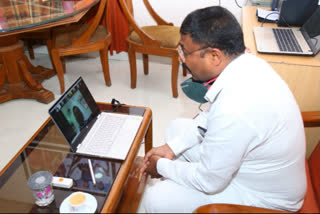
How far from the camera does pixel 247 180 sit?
1043mm

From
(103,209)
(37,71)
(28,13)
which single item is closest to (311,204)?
(103,209)

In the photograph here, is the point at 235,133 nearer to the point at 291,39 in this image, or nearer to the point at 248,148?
the point at 248,148

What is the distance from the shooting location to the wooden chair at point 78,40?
239 centimetres

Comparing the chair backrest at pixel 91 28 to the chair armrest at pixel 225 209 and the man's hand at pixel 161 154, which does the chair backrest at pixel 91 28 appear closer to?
the man's hand at pixel 161 154

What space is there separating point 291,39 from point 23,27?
159 centimetres

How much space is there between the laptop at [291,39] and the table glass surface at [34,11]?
1272 mm

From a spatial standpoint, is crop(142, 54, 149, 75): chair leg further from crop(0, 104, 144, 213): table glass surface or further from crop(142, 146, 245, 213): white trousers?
crop(142, 146, 245, 213): white trousers

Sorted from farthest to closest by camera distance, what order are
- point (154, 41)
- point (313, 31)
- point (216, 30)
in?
1. point (154, 41)
2. point (313, 31)
3. point (216, 30)

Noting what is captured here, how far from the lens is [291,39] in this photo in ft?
5.48

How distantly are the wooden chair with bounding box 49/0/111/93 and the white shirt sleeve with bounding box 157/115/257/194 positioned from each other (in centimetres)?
170

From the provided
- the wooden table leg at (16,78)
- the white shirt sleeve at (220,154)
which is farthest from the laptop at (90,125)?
the wooden table leg at (16,78)

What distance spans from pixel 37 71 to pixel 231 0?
1.92m

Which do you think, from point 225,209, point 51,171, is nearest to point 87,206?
point 51,171

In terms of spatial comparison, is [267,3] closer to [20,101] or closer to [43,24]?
[43,24]
